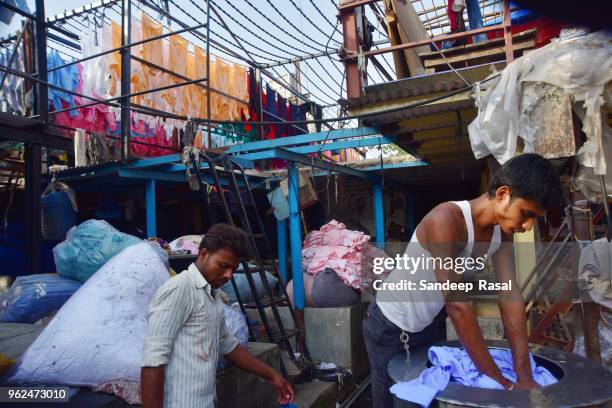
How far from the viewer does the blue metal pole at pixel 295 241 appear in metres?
5.52

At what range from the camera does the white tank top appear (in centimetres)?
204

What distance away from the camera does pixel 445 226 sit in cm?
190

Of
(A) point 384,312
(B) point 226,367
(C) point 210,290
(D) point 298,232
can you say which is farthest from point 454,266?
(D) point 298,232

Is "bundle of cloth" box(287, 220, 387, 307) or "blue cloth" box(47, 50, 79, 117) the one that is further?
"blue cloth" box(47, 50, 79, 117)

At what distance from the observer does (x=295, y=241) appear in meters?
5.54

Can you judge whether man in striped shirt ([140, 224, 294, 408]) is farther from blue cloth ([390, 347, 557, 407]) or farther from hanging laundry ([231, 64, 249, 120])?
hanging laundry ([231, 64, 249, 120])

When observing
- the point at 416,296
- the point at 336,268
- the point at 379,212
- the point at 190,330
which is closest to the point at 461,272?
the point at 416,296

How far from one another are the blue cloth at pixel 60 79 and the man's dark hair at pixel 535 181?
726cm

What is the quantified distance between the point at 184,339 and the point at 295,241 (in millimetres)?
3679

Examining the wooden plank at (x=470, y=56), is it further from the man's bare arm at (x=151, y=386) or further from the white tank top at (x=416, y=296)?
the man's bare arm at (x=151, y=386)

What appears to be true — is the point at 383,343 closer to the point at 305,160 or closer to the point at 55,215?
the point at 305,160

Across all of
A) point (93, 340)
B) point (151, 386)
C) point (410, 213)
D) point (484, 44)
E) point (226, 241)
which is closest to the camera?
point (151, 386)

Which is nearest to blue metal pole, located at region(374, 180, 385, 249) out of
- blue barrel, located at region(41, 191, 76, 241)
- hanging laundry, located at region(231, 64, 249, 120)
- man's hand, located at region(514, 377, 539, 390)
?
hanging laundry, located at region(231, 64, 249, 120)

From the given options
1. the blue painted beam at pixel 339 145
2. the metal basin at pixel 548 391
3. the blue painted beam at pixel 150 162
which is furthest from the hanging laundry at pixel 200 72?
the metal basin at pixel 548 391
